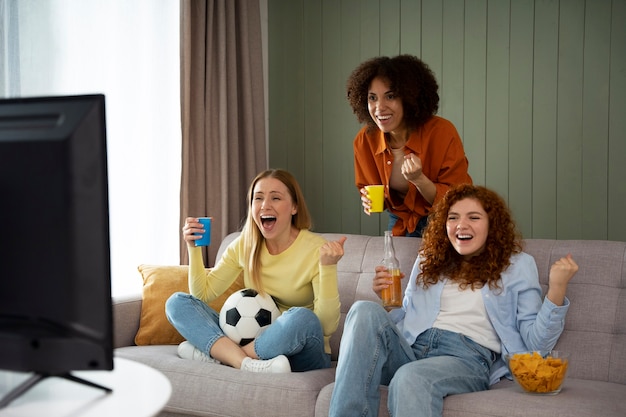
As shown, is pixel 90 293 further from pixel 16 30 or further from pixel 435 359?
pixel 16 30

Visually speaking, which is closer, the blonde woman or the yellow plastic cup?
the blonde woman

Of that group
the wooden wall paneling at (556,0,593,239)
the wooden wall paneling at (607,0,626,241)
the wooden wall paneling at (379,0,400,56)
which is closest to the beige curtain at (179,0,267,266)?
the wooden wall paneling at (379,0,400,56)

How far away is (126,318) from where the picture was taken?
10.4 feet

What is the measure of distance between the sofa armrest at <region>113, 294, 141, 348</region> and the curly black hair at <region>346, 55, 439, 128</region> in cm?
130

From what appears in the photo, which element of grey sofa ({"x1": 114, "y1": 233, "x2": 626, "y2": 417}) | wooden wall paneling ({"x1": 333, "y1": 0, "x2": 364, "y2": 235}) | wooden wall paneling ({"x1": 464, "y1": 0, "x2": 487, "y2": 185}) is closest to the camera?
grey sofa ({"x1": 114, "y1": 233, "x2": 626, "y2": 417})

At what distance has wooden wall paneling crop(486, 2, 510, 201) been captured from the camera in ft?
13.3

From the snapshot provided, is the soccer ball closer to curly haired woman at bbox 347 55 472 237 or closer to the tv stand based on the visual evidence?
curly haired woman at bbox 347 55 472 237

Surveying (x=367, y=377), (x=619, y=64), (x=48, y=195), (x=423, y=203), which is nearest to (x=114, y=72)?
(x=423, y=203)

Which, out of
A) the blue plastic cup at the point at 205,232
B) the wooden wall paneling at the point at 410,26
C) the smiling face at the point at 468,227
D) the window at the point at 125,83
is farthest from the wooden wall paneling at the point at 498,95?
the blue plastic cup at the point at 205,232

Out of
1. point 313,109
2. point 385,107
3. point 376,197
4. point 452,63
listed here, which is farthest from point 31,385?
point 313,109

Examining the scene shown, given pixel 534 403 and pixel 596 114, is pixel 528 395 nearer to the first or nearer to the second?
pixel 534 403

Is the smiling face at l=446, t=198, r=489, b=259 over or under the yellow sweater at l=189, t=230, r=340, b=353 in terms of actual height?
over

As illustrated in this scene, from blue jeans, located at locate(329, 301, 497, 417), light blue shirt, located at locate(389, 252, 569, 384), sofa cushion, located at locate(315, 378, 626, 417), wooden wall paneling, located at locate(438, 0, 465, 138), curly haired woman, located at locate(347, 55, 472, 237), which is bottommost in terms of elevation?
sofa cushion, located at locate(315, 378, 626, 417)

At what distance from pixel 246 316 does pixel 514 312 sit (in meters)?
0.92
